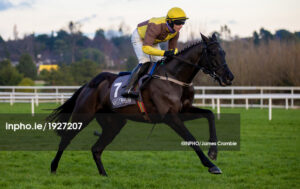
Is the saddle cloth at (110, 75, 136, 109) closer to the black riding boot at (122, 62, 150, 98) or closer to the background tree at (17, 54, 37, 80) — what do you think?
the black riding boot at (122, 62, 150, 98)

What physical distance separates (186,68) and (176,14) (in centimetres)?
68

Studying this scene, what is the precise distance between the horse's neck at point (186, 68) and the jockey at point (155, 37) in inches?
6.3

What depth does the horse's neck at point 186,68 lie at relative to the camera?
5707 millimetres

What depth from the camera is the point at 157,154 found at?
8.19 metres

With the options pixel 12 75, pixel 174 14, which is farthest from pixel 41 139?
pixel 12 75

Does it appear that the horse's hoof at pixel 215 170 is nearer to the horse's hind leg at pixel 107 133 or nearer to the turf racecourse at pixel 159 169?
the turf racecourse at pixel 159 169

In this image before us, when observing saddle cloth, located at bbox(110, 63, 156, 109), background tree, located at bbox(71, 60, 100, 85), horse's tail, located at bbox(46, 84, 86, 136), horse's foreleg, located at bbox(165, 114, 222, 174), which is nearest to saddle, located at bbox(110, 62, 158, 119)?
saddle cloth, located at bbox(110, 63, 156, 109)

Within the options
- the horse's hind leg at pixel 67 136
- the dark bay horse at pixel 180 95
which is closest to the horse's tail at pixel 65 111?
the horse's hind leg at pixel 67 136

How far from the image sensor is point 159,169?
263 inches

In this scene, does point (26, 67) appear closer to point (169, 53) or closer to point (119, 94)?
point (119, 94)

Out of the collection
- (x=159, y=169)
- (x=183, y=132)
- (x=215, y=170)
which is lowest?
(x=159, y=169)

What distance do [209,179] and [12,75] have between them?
2767 centimetres

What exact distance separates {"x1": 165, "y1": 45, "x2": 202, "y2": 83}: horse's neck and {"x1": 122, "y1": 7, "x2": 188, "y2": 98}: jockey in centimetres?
16

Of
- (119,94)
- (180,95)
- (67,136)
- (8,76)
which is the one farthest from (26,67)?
(180,95)
